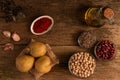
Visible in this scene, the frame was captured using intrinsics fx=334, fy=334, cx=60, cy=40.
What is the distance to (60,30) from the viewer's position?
133cm

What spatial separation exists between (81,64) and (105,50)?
0.11 meters

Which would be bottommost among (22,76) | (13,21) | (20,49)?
(22,76)

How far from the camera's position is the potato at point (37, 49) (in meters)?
1.25

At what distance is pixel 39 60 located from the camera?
125 cm

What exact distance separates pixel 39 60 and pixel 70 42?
159 millimetres

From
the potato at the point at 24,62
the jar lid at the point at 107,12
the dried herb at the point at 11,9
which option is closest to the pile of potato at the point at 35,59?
the potato at the point at 24,62

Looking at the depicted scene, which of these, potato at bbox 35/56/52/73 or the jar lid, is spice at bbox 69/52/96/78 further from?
the jar lid

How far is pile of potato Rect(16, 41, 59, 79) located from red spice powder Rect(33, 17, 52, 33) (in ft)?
0.17

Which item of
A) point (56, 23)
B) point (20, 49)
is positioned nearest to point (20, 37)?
point (20, 49)

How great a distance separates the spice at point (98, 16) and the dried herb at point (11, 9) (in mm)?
257

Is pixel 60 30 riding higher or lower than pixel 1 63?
higher

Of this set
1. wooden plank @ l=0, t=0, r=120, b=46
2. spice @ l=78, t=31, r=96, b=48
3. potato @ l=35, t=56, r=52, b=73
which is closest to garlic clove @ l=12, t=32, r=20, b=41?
wooden plank @ l=0, t=0, r=120, b=46

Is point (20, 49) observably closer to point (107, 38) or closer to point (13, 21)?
point (13, 21)

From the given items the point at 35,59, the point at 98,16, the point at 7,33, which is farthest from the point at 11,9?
the point at 98,16
